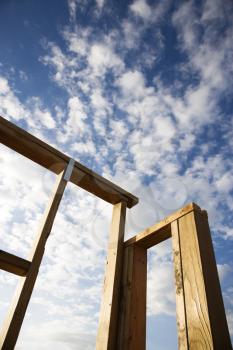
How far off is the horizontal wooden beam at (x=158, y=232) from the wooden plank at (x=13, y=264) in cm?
83

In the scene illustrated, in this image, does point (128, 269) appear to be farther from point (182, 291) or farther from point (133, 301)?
point (182, 291)

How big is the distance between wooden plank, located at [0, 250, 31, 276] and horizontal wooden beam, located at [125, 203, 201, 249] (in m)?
0.83

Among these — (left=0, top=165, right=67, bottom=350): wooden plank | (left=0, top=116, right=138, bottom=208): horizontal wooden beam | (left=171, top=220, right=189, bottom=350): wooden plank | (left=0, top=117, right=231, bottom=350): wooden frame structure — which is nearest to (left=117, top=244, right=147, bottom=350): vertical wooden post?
(left=0, top=117, right=231, bottom=350): wooden frame structure

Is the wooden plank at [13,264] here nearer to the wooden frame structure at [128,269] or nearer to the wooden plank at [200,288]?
the wooden frame structure at [128,269]

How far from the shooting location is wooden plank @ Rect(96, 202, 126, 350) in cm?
161

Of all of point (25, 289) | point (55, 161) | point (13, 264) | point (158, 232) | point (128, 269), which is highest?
point (55, 161)

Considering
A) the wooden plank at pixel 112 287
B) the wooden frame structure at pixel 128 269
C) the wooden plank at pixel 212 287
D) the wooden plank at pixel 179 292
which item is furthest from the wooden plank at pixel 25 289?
the wooden plank at pixel 212 287

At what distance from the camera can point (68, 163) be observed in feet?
6.89

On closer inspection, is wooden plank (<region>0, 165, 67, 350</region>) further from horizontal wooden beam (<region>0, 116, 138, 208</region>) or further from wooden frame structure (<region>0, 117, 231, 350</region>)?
horizontal wooden beam (<region>0, 116, 138, 208</region>)

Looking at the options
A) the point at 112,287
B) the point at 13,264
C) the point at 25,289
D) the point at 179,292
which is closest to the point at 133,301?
the point at 112,287

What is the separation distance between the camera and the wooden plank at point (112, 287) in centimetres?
161

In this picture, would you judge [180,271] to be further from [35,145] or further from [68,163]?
[35,145]

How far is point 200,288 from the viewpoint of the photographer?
1.28 meters

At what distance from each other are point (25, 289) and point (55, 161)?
105cm
